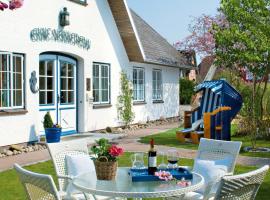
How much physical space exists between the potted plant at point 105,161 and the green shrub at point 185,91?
29.0 metres

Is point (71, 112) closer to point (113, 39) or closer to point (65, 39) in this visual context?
point (65, 39)

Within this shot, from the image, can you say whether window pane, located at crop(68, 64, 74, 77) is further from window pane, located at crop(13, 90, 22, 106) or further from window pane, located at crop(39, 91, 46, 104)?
window pane, located at crop(13, 90, 22, 106)

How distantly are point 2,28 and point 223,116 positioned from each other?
679 centimetres

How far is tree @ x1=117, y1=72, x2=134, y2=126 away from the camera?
56.9 feet

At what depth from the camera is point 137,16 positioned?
2339 cm

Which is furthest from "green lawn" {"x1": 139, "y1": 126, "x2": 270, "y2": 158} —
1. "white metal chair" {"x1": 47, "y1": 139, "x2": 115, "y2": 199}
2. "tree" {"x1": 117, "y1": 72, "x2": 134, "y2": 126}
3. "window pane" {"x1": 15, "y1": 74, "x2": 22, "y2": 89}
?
"white metal chair" {"x1": 47, "y1": 139, "x2": 115, "y2": 199}

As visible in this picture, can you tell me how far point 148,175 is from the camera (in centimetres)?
471

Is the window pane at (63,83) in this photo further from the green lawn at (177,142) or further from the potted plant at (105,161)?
the potted plant at (105,161)

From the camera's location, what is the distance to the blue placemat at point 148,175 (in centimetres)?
464

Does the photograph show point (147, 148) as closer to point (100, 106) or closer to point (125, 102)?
point (100, 106)

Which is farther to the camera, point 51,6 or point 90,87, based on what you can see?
point 90,87

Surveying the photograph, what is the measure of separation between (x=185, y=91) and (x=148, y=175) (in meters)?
29.2

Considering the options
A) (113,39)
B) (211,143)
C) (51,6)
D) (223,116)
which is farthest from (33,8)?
(211,143)

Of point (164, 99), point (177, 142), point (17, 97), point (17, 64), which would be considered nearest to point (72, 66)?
point (17, 64)
